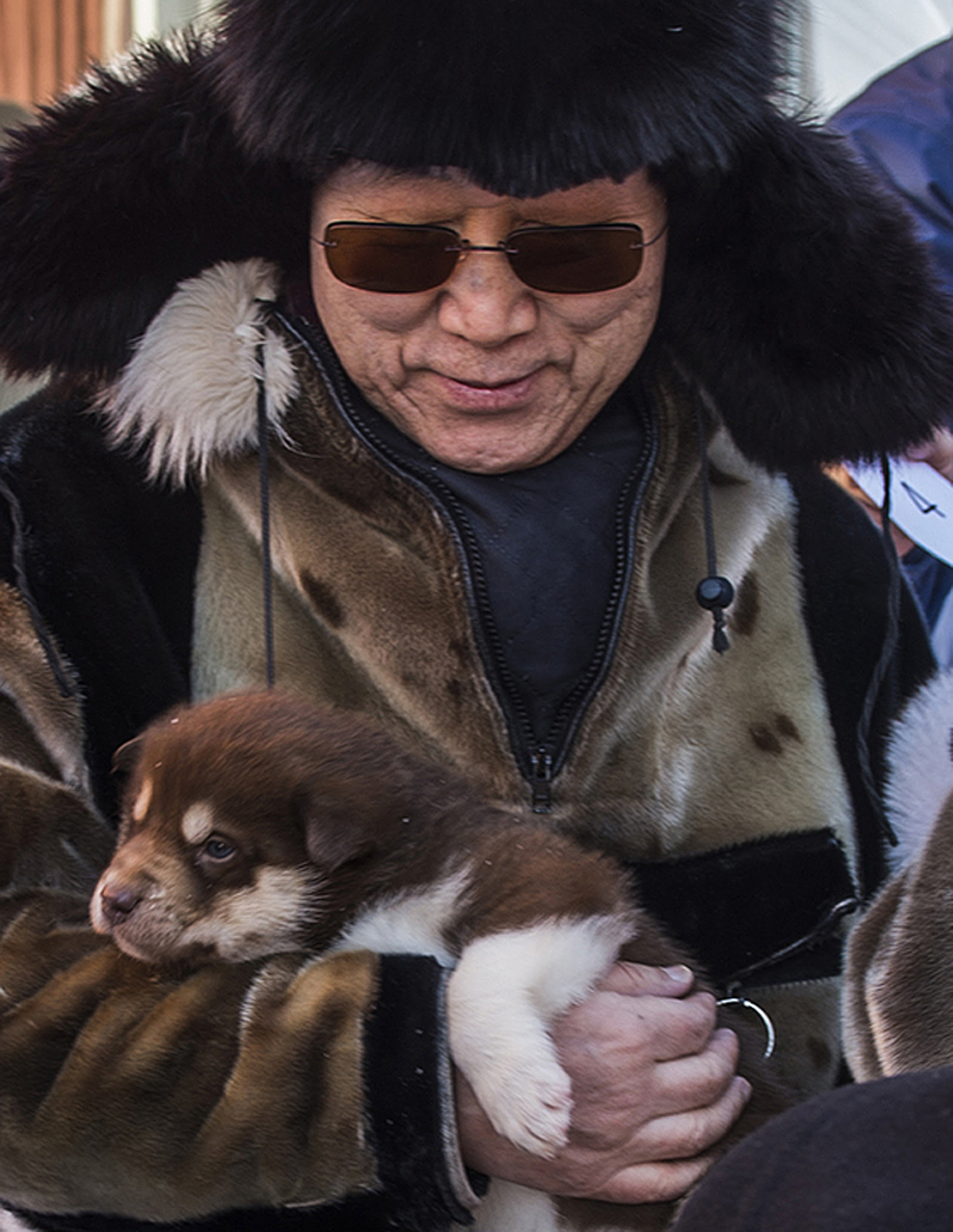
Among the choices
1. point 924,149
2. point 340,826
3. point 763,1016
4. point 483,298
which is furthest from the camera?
point 924,149

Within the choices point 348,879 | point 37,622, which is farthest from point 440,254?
point 348,879

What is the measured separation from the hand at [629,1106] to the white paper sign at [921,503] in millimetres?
1350

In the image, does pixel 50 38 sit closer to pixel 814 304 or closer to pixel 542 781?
pixel 814 304

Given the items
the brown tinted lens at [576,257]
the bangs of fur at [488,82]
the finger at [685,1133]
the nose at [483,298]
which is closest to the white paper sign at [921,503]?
the brown tinted lens at [576,257]

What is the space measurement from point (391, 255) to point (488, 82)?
314 millimetres

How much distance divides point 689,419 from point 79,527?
105 cm

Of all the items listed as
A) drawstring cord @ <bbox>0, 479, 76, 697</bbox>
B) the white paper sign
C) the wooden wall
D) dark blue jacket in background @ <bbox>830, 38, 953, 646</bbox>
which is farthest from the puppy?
the wooden wall

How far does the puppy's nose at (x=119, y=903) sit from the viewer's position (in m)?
1.85

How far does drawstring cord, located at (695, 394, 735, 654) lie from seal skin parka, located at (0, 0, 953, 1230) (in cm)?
2

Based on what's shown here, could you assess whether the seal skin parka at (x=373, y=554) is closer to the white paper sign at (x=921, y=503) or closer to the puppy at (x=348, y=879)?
the puppy at (x=348, y=879)

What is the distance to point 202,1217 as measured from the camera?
6.05ft

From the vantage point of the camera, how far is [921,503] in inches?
119

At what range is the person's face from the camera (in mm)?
2209

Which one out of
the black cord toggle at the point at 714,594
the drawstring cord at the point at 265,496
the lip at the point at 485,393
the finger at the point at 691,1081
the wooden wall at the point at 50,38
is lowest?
the finger at the point at 691,1081
